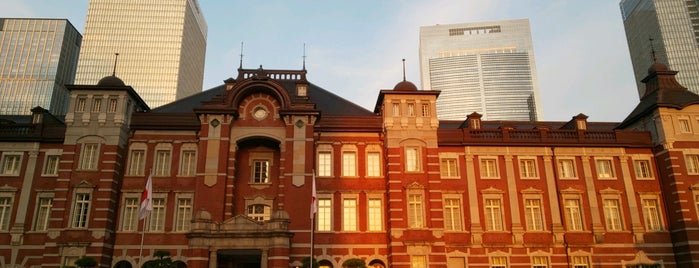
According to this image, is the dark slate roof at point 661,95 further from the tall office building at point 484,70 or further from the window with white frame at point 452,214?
the tall office building at point 484,70

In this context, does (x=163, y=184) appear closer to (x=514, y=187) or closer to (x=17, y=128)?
(x=17, y=128)

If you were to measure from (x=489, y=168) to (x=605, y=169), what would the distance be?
8.10m

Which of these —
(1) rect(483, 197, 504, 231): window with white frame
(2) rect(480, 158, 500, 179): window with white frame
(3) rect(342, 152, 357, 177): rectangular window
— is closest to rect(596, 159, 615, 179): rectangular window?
(2) rect(480, 158, 500, 179): window with white frame

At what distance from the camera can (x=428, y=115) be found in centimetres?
3428

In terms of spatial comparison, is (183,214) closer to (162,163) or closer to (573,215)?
(162,163)

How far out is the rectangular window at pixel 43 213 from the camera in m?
32.2

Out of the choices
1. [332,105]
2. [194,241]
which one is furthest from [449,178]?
[194,241]

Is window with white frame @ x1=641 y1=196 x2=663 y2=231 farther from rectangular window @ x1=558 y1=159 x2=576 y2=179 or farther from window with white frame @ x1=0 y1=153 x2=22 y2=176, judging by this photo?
window with white frame @ x1=0 y1=153 x2=22 y2=176

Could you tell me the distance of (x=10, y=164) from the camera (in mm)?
33750

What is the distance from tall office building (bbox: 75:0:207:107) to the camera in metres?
107

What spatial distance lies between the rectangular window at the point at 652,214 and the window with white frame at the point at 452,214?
12362mm

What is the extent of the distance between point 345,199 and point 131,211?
13393 mm

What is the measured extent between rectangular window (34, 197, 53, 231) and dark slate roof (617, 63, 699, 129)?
3997 cm

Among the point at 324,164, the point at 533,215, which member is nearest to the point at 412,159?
the point at 324,164
